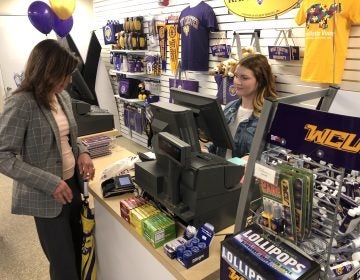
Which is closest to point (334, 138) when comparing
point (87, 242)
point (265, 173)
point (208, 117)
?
point (265, 173)

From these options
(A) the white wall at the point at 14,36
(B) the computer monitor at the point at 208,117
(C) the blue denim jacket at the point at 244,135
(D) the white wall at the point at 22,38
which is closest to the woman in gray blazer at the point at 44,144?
(B) the computer monitor at the point at 208,117

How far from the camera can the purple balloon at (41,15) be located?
4.05 metres

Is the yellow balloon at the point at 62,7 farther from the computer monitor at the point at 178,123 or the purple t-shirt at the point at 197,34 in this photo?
the computer monitor at the point at 178,123

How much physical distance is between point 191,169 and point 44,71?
867 millimetres

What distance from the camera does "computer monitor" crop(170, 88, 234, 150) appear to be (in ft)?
4.41

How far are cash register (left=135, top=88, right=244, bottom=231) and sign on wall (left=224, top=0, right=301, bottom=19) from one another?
6.24 feet

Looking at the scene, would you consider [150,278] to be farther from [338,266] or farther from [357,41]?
[357,41]

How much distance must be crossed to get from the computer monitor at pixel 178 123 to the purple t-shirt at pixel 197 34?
2.40 m

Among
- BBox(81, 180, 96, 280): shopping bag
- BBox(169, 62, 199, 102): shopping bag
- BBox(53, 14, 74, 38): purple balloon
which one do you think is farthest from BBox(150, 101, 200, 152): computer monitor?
BBox(53, 14, 74, 38): purple balloon

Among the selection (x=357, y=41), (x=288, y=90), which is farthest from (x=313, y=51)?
(x=288, y=90)

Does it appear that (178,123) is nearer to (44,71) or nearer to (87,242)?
(44,71)

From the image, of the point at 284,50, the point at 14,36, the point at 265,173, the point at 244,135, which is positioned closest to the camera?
the point at 265,173

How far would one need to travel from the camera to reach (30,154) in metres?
1.51

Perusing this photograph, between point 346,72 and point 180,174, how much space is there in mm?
2035
